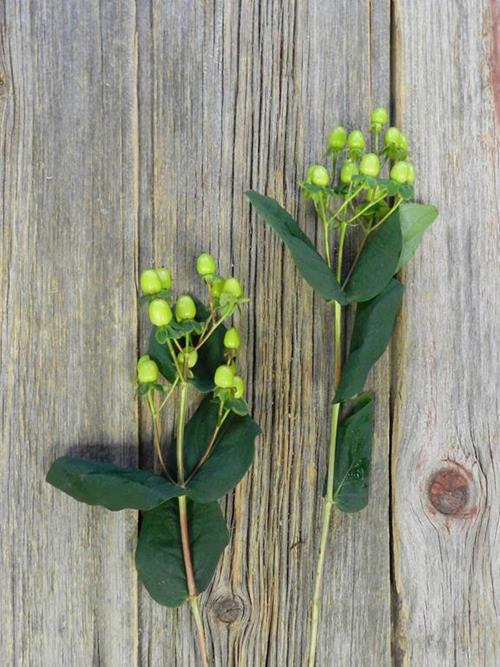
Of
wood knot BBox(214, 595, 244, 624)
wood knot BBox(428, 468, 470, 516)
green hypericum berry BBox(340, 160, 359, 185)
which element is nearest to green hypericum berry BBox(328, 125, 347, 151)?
green hypericum berry BBox(340, 160, 359, 185)

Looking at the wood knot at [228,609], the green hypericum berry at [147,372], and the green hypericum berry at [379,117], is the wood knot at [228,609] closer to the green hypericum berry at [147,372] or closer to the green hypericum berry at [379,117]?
the green hypericum berry at [147,372]

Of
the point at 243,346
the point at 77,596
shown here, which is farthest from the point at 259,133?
the point at 77,596

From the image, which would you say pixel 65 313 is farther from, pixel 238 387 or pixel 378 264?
pixel 378 264

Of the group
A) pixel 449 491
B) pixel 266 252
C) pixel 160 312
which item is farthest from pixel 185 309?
pixel 449 491

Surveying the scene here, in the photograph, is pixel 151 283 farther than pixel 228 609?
Result: No

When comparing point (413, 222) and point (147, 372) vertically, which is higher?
point (413, 222)

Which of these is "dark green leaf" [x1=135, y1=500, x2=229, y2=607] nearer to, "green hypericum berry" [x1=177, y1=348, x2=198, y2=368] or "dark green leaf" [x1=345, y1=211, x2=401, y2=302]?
"green hypericum berry" [x1=177, y1=348, x2=198, y2=368]

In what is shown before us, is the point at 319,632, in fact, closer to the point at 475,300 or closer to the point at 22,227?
the point at 475,300
